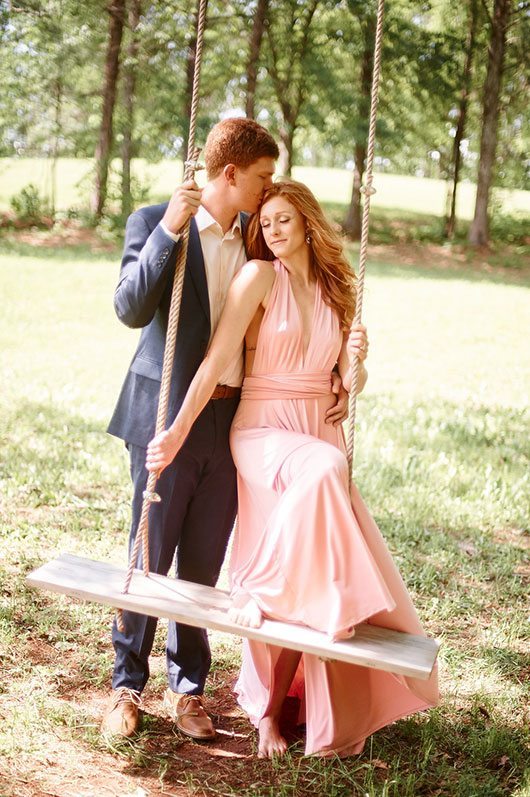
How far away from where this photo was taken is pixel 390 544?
229 inches

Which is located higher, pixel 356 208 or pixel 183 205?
pixel 356 208

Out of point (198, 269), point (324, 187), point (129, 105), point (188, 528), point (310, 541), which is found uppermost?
point (129, 105)

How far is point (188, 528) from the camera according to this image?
12.1 feet

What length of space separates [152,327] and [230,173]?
70 centimetres

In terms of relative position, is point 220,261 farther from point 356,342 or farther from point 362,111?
point 362,111

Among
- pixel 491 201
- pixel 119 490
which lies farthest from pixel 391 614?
pixel 491 201

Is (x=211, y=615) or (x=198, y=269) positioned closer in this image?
(x=211, y=615)

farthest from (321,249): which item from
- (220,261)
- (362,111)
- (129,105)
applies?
(362,111)

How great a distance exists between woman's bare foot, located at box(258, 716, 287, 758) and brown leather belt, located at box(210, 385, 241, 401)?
138cm

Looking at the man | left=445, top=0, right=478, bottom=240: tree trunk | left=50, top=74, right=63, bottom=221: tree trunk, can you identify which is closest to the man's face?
the man

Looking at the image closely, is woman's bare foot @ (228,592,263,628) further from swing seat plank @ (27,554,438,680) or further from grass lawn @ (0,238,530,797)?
grass lawn @ (0,238,530,797)

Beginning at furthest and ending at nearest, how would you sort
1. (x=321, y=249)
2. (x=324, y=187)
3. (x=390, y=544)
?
(x=324, y=187)
(x=390, y=544)
(x=321, y=249)

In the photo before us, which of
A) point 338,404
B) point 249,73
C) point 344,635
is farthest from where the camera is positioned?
point 249,73

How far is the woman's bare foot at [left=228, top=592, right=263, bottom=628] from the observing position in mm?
3074
